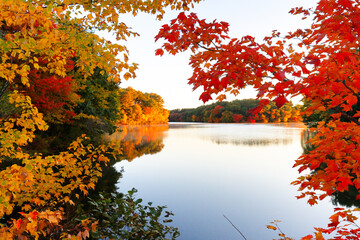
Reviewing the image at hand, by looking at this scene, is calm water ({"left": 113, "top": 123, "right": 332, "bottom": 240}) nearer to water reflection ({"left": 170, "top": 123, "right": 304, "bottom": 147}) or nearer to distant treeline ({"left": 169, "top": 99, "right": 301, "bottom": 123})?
water reflection ({"left": 170, "top": 123, "right": 304, "bottom": 147})

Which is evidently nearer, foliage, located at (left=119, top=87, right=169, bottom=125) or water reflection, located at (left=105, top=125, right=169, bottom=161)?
water reflection, located at (left=105, top=125, right=169, bottom=161)

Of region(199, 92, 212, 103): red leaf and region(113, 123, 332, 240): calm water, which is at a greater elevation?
region(199, 92, 212, 103): red leaf

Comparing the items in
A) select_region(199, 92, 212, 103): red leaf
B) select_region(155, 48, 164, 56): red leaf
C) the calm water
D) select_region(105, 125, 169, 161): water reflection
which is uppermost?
select_region(155, 48, 164, 56): red leaf

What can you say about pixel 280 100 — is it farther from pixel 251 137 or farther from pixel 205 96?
pixel 251 137

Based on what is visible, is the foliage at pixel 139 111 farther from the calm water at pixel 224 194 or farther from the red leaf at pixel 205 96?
the red leaf at pixel 205 96

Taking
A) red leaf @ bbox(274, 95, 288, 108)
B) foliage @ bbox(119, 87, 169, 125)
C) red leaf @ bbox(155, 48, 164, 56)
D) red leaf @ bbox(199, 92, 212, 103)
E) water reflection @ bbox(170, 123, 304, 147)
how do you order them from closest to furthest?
1. red leaf @ bbox(274, 95, 288, 108)
2. red leaf @ bbox(199, 92, 212, 103)
3. red leaf @ bbox(155, 48, 164, 56)
4. water reflection @ bbox(170, 123, 304, 147)
5. foliage @ bbox(119, 87, 169, 125)

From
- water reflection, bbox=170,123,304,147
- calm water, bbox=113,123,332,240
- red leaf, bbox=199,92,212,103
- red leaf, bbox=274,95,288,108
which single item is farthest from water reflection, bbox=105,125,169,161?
water reflection, bbox=170,123,304,147

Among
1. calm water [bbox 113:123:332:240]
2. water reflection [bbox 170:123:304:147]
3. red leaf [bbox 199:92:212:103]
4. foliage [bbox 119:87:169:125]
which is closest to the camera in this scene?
red leaf [bbox 199:92:212:103]

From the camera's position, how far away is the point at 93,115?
2011 cm

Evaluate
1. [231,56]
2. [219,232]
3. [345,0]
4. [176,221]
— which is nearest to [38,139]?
[176,221]

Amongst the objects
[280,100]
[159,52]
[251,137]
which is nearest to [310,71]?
[280,100]

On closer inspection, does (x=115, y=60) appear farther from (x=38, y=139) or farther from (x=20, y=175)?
(x=38, y=139)

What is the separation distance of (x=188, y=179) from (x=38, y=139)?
9675 mm

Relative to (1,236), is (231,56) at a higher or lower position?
higher
